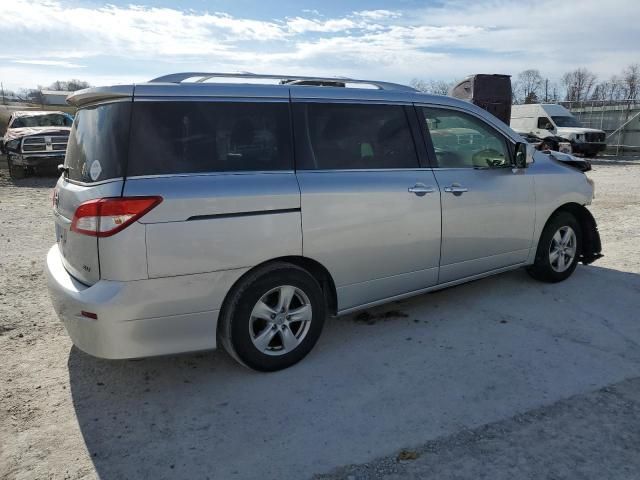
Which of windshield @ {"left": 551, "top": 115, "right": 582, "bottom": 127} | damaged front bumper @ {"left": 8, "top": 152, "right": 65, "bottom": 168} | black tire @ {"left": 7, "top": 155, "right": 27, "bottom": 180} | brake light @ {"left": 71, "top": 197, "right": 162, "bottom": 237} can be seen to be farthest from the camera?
windshield @ {"left": 551, "top": 115, "right": 582, "bottom": 127}

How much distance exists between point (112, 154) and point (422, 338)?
271cm

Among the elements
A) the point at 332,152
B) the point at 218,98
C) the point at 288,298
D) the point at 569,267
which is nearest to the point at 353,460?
the point at 288,298

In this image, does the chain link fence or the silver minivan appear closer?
the silver minivan

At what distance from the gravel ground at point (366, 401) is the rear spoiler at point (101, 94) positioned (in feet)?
6.19

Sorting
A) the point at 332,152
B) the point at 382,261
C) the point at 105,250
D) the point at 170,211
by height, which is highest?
the point at 332,152

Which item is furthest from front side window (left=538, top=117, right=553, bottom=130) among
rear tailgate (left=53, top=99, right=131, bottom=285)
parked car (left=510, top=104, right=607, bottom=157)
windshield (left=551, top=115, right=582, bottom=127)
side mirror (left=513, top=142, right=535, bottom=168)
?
rear tailgate (left=53, top=99, right=131, bottom=285)

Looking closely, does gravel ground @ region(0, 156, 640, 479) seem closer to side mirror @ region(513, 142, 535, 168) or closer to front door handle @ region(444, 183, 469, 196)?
front door handle @ region(444, 183, 469, 196)

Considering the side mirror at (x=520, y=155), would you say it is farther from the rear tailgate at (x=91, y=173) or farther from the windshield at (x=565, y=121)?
the windshield at (x=565, y=121)

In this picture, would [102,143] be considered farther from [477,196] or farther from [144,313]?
[477,196]

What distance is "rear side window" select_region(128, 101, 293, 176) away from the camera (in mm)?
3141

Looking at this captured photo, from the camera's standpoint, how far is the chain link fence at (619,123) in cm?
2478

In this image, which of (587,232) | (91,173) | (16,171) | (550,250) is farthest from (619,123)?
(91,173)

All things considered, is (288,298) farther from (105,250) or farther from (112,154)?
(112,154)

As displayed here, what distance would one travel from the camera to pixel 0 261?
6.25m
